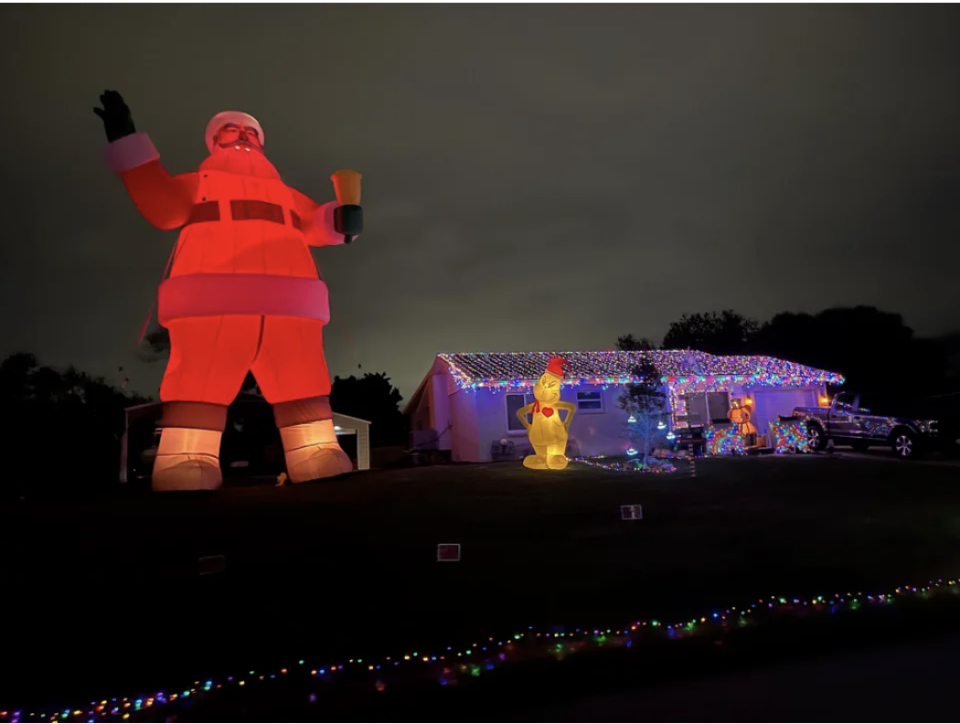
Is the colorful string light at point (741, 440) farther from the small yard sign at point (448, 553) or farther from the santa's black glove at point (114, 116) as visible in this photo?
the santa's black glove at point (114, 116)

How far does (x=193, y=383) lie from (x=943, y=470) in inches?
479

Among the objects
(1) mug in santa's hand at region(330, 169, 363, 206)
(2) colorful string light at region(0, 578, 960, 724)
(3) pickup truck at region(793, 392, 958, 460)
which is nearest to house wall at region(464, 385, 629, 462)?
(3) pickup truck at region(793, 392, 958, 460)

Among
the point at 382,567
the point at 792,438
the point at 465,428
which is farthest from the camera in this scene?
the point at 465,428

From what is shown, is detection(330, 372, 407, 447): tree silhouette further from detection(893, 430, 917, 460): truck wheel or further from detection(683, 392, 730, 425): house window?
detection(893, 430, 917, 460): truck wheel

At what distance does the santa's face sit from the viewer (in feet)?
26.2

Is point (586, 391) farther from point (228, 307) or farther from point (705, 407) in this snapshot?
point (228, 307)

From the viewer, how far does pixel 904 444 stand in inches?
535

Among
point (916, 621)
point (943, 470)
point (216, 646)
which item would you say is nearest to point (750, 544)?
point (916, 621)

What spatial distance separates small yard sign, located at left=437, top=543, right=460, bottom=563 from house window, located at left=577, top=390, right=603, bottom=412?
43.9 feet

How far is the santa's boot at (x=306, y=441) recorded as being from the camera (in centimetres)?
784

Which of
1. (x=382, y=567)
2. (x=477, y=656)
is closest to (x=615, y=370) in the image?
(x=382, y=567)

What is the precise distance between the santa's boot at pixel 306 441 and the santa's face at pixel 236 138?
3.55m

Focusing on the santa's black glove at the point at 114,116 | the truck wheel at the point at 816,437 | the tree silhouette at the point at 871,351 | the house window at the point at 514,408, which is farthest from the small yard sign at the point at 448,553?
the tree silhouette at the point at 871,351

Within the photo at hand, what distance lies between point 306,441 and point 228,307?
201 centimetres
